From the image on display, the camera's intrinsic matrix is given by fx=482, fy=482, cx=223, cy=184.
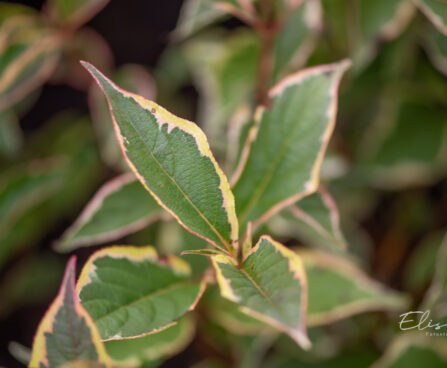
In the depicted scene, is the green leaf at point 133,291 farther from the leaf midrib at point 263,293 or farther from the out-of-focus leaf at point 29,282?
the out-of-focus leaf at point 29,282

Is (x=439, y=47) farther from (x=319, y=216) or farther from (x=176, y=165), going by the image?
(x=176, y=165)

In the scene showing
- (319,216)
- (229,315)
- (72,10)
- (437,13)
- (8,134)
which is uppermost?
(72,10)

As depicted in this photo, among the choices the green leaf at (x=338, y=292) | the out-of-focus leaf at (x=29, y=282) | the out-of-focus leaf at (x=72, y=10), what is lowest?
the out-of-focus leaf at (x=29, y=282)

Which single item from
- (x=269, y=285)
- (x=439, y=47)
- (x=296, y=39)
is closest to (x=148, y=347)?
(x=269, y=285)

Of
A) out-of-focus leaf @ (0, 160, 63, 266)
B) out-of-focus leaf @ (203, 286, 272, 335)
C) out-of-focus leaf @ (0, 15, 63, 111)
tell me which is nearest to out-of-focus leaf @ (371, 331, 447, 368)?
out-of-focus leaf @ (203, 286, 272, 335)

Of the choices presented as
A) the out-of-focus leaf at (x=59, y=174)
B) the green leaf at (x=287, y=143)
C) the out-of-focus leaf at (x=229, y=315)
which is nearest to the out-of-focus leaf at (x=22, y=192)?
the out-of-focus leaf at (x=59, y=174)

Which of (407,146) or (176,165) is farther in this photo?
(407,146)
